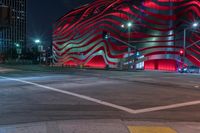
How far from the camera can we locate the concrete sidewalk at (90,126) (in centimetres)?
672

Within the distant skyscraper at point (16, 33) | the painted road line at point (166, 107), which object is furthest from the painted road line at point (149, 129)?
the distant skyscraper at point (16, 33)

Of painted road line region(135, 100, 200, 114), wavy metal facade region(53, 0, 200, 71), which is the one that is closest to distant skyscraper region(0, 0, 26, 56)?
wavy metal facade region(53, 0, 200, 71)

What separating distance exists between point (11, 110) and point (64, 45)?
3759 inches

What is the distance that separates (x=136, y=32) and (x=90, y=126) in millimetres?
62220

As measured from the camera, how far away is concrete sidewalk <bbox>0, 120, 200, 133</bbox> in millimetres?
6723

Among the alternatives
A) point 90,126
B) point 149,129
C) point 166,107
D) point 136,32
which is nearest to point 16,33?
point 136,32

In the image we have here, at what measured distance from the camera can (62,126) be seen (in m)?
7.15

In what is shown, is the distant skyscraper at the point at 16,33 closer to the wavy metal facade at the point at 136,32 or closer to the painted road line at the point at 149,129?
the wavy metal facade at the point at 136,32

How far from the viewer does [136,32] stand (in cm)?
6788

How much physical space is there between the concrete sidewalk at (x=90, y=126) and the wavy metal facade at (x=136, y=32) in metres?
49.4

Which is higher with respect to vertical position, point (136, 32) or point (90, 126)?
point (136, 32)

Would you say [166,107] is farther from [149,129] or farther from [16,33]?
[16,33]

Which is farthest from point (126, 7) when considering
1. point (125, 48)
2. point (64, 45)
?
point (64, 45)

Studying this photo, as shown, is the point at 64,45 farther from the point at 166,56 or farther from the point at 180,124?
the point at 180,124
